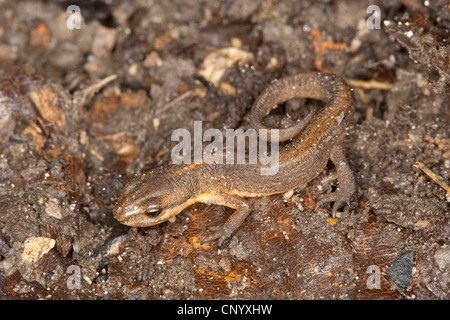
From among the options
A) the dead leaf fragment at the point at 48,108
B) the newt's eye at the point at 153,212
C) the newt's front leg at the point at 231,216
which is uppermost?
the dead leaf fragment at the point at 48,108

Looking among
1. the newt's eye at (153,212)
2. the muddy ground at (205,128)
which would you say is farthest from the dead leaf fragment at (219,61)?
the newt's eye at (153,212)

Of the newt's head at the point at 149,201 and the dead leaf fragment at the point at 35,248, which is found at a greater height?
the newt's head at the point at 149,201

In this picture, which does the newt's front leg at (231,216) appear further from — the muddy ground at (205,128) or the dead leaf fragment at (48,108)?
the dead leaf fragment at (48,108)

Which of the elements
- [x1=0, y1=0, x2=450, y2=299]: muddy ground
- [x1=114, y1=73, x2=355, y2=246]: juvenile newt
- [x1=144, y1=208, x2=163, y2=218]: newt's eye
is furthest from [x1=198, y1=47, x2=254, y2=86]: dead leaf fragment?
[x1=144, y1=208, x2=163, y2=218]: newt's eye

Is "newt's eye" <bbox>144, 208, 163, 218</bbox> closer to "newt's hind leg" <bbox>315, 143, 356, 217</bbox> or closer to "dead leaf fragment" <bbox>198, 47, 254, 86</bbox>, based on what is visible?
"newt's hind leg" <bbox>315, 143, 356, 217</bbox>

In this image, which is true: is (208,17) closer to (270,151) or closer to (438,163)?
(270,151)
